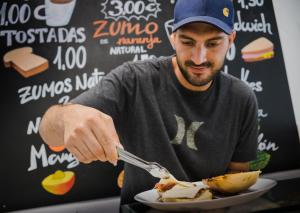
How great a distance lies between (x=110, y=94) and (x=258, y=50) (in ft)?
3.43

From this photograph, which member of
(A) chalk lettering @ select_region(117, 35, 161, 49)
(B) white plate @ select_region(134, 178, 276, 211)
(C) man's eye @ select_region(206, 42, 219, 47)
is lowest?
(B) white plate @ select_region(134, 178, 276, 211)

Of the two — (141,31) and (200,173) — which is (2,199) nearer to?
(200,173)

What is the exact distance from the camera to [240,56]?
6.79 ft

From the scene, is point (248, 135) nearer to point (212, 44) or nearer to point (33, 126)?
point (212, 44)

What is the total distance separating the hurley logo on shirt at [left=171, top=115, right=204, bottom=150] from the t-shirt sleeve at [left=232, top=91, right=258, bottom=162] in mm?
258

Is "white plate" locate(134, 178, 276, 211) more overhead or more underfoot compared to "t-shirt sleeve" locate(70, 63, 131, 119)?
more underfoot

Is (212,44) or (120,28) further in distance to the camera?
(120,28)

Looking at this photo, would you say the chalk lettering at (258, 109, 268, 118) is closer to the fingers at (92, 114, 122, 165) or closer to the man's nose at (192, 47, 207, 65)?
the man's nose at (192, 47, 207, 65)

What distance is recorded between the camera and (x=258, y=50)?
83.1 inches

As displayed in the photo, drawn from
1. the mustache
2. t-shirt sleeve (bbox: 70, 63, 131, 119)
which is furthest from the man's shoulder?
t-shirt sleeve (bbox: 70, 63, 131, 119)

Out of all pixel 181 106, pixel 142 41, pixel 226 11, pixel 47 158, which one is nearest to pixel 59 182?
pixel 47 158

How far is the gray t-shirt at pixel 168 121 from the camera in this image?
161 cm

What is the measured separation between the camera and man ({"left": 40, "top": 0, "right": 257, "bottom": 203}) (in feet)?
5.24

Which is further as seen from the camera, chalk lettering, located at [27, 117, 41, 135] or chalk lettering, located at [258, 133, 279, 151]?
chalk lettering, located at [258, 133, 279, 151]
